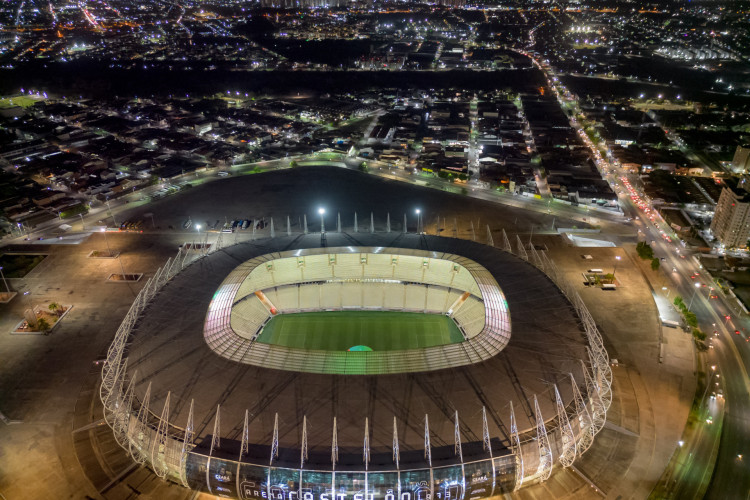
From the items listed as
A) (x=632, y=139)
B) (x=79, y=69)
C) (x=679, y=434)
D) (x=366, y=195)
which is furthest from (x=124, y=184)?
(x=79, y=69)

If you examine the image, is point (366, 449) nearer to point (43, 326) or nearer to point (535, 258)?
point (43, 326)

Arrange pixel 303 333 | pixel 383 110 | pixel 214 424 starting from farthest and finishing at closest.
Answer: pixel 383 110 → pixel 303 333 → pixel 214 424

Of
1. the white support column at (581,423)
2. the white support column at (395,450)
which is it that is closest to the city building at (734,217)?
the white support column at (581,423)

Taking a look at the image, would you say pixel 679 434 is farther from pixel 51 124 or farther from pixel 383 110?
pixel 51 124

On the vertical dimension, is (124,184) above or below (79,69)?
below

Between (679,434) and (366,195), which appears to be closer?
(679,434)

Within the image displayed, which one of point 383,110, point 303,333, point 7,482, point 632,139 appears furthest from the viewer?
point 383,110

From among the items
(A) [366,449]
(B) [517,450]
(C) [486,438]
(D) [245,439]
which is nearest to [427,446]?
(A) [366,449]
